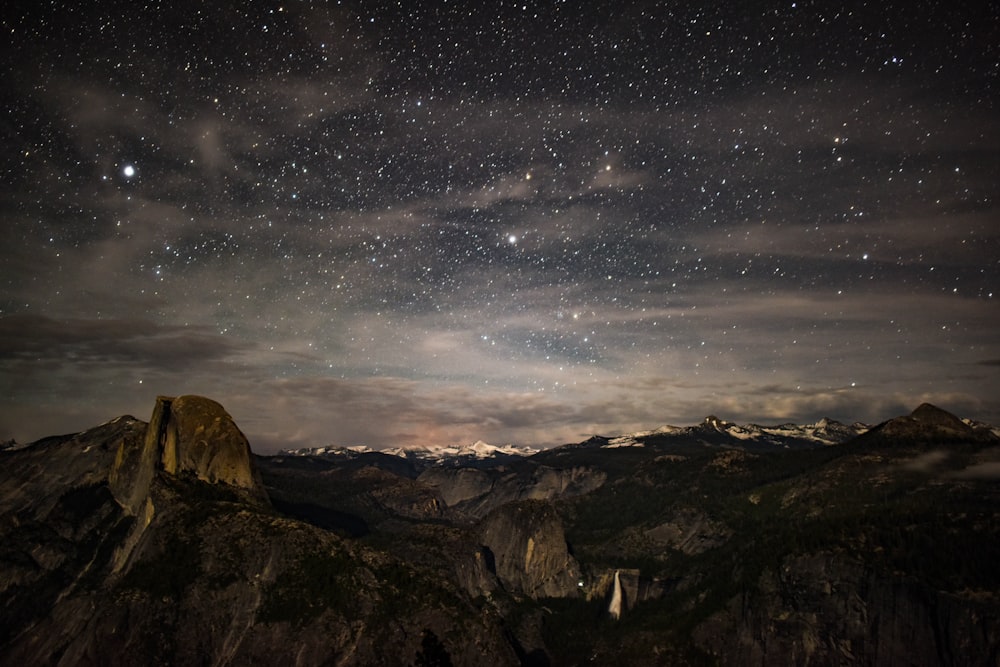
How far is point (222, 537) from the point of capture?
19538cm

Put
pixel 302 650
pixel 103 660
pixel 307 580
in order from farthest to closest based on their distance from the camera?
pixel 307 580 → pixel 302 650 → pixel 103 660

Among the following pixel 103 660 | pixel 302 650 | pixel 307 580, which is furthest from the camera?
pixel 307 580

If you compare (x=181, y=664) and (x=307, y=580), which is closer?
(x=181, y=664)

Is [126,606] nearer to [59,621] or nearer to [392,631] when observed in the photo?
[59,621]

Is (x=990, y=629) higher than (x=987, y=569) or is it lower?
lower

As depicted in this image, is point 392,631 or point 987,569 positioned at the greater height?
point 987,569

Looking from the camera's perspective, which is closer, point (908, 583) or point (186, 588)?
point (186, 588)

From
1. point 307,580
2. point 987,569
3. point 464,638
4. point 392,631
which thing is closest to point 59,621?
point 307,580

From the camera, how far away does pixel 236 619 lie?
180500 millimetres

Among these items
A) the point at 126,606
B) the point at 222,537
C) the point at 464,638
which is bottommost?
the point at 464,638

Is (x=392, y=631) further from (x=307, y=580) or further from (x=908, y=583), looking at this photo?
(x=908, y=583)

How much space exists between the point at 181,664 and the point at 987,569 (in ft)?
814

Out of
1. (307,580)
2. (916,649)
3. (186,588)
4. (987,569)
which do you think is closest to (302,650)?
(307,580)

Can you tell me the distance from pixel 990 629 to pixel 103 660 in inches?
9934
